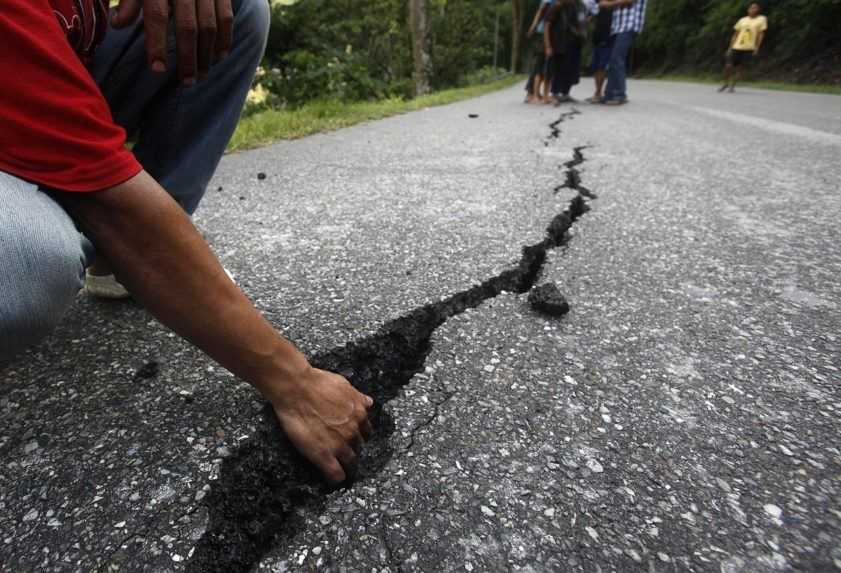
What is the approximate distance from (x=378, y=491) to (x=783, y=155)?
3635mm

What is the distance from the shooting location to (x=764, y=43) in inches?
601

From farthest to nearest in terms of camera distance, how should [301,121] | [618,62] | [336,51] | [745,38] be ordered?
[745,38], [336,51], [618,62], [301,121]

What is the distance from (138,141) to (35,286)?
833 millimetres

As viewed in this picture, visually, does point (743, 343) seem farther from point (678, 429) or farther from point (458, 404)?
point (458, 404)

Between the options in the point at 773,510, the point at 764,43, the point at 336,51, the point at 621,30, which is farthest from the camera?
the point at 764,43

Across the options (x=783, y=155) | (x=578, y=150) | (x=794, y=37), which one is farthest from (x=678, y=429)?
(x=794, y=37)

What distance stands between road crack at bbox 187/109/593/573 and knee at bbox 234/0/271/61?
814 mm

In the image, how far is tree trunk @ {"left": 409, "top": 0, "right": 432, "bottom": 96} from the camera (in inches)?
363

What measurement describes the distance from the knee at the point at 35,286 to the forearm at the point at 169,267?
0.14 ft

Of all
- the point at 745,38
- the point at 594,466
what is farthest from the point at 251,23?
the point at 745,38

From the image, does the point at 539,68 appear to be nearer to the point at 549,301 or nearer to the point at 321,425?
the point at 549,301

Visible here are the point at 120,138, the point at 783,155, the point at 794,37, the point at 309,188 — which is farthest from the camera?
the point at 794,37

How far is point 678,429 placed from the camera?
94 cm

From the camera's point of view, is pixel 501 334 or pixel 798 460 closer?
pixel 798 460
